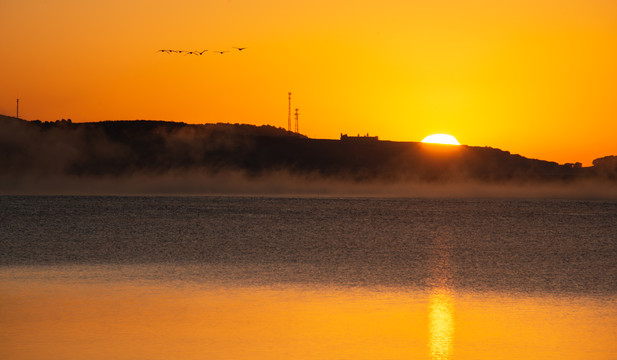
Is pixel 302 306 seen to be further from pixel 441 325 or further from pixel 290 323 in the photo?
pixel 441 325

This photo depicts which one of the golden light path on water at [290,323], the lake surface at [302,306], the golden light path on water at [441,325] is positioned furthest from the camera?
the lake surface at [302,306]

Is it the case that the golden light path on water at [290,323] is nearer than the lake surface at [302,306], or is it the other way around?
the golden light path on water at [290,323]

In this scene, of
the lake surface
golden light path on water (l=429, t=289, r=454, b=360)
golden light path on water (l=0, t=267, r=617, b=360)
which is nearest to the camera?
golden light path on water (l=0, t=267, r=617, b=360)

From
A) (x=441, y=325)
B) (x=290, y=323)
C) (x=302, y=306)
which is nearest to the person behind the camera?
(x=290, y=323)

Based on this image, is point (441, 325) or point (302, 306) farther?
point (302, 306)

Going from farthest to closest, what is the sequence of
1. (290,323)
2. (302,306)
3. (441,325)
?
(302,306) → (441,325) → (290,323)

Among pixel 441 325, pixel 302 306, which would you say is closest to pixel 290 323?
pixel 302 306

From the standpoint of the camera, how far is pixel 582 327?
19.8m

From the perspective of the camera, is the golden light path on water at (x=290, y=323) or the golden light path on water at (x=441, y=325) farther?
the golden light path on water at (x=441, y=325)

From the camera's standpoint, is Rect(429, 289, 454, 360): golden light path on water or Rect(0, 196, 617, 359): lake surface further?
Rect(0, 196, 617, 359): lake surface

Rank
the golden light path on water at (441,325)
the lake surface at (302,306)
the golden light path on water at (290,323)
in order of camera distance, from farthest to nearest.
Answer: the lake surface at (302,306) < the golden light path on water at (441,325) < the golden light path on water at (290,323)

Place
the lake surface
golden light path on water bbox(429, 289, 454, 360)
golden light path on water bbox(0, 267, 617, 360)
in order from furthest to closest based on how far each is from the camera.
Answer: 1. the lake surface
2. golden light path on water bbox(429, 289, 454, 360)
3. golden light path on water bbox(0, 267, 617, 360)

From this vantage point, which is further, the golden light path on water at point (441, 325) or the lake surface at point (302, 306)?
the lake surface at point (302, 306)

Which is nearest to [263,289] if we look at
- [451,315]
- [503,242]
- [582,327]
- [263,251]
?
[451,315]
